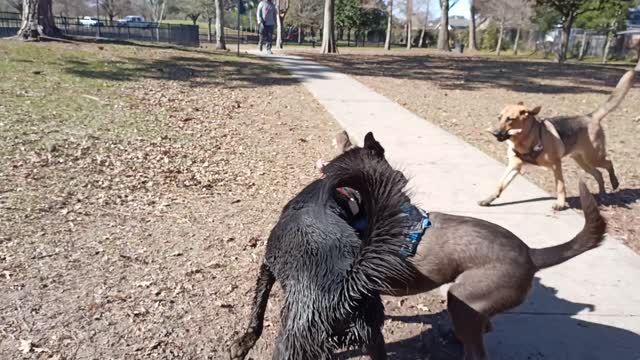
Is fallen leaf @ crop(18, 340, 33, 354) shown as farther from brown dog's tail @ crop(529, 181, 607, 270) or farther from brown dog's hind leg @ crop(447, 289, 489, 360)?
brown dog's tail @ crop(529, 181, 607, 270)

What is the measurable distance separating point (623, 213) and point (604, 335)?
2818mm

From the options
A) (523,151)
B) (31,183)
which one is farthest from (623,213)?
(31,183)

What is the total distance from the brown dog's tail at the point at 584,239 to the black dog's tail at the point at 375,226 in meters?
1.02

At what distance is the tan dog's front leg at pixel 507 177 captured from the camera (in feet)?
18.1

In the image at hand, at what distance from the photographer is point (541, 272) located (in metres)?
4.21

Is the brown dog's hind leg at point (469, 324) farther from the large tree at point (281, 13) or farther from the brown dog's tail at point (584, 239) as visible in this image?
the large tree at point (281, 13)

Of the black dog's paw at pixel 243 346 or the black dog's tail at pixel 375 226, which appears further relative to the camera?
the black dog's paw at pixel 243 346

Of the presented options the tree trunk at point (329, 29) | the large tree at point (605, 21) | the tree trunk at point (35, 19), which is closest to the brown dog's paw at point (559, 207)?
the tree trunk at point (35, 19)

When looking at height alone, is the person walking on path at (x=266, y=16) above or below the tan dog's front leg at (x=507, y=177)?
above

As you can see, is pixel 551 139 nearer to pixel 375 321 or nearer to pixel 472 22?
pixel 375 321

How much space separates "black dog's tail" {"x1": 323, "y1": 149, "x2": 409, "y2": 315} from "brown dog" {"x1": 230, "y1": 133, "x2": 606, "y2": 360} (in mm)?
341

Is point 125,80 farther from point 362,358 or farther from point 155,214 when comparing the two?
point 362,358

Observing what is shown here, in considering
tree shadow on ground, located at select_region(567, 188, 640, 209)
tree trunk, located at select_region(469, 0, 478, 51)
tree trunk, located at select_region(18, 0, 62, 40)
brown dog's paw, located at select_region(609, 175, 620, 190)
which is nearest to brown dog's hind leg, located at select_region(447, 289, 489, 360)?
tree shadow on ground, located at select_region(567, 188, 640, 209)

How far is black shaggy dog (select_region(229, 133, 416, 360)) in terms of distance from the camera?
2242mm
